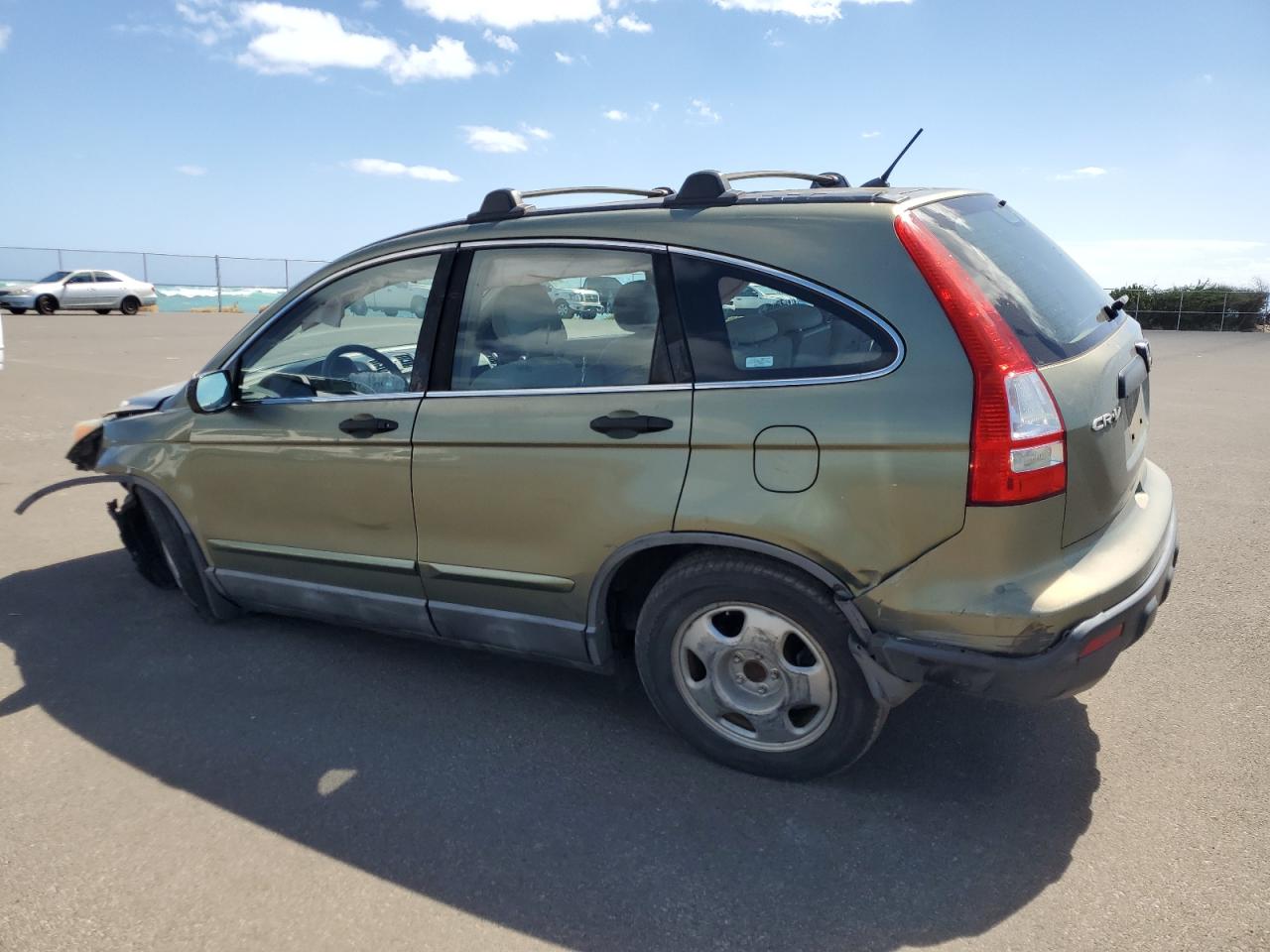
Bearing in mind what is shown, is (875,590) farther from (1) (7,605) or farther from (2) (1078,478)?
(1) (7,605)

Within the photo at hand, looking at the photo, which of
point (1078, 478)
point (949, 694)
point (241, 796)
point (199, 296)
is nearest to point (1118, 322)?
point (1078, 478)

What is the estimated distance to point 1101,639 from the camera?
2691 mm

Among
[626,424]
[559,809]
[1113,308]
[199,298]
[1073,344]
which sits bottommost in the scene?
[559,809]

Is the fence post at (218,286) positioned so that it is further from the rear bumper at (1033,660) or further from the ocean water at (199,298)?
the rear bumper at (1033,660)

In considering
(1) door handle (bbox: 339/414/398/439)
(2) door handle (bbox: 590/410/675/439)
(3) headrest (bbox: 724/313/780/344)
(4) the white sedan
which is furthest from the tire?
(4) the white sedan

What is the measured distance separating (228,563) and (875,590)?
116 inches

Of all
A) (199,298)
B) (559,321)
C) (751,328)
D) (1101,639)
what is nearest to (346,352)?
(559,321)

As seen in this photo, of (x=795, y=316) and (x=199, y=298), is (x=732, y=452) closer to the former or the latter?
(x=795, y=316)

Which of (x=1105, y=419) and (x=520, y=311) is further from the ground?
(x=520, y=311)

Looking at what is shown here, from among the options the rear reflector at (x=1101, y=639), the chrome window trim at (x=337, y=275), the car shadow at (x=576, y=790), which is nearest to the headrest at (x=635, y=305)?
the chrome window trim at (x=337, y=275)

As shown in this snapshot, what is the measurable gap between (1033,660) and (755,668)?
0.85 meters

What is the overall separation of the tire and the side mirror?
209 centimetres

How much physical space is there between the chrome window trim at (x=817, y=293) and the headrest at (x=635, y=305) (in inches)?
6.3

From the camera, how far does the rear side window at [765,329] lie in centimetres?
280
